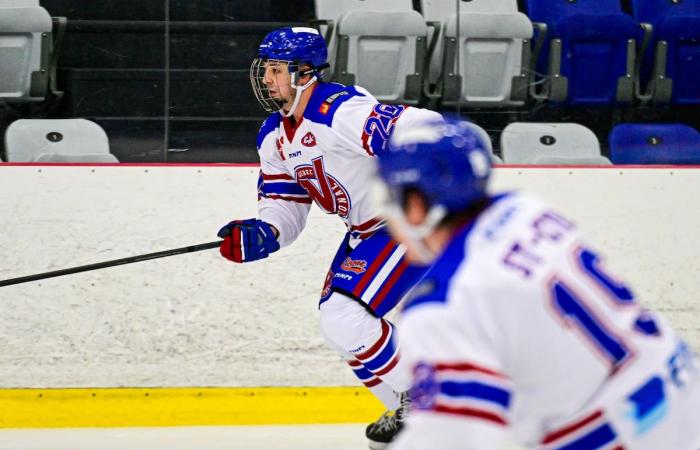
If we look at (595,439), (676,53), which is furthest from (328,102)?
(595,439)

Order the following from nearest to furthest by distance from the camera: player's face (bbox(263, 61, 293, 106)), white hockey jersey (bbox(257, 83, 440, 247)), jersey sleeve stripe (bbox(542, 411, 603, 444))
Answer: jersey sleeve stripe (bbox(542, 411, 603, 444)), white hockey jersey (bbox(257, 83, 440, 247)), player's face (bbox(263, 61, 293, 106))

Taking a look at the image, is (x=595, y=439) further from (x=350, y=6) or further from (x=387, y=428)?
(x=350, y=6)

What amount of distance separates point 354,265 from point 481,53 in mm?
1468

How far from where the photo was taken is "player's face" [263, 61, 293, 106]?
11.0ft

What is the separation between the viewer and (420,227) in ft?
4.60

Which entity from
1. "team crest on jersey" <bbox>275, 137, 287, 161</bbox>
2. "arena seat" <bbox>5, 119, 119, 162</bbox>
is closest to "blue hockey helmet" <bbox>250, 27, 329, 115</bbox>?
"team crest on jersey" <bbox>275, 137, 287, 161</bbox>

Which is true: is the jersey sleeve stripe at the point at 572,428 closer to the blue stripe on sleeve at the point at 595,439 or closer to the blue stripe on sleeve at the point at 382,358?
the blue stripe on sleeve at the point at 595,439

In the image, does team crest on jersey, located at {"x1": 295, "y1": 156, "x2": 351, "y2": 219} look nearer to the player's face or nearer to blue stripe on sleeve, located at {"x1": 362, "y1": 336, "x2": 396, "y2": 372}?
the player's face

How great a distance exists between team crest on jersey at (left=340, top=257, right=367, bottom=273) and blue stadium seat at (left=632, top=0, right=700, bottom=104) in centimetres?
184

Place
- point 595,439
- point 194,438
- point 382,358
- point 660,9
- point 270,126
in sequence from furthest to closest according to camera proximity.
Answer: point 660,9
point 194,438
point 270,126
point 382,358
point 595,439

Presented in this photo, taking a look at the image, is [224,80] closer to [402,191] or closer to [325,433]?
[325,433]

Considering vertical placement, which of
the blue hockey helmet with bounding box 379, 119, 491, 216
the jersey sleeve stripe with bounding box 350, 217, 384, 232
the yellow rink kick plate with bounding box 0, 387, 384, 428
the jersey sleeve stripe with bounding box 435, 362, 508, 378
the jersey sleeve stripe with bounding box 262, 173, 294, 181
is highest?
the blue hockey helmet with bounding box 379, 119, 491, 216

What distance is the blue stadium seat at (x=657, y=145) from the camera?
448 cm

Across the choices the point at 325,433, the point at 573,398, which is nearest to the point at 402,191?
the point at 573,398
